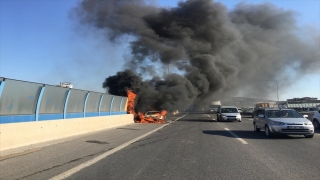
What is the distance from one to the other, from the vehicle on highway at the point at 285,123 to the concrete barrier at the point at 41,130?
8961 millimetres

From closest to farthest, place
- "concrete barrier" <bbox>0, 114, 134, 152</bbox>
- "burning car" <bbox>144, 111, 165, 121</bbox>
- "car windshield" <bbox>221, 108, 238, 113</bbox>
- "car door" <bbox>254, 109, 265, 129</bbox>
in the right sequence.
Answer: "concrete barrier" <bbox>0, 114, 134, 152</bbox>, "car door" <bbox>254, 109, 265, 129</bbox>, "burning car" <bbox>144, 111, 165, 121</bbox>, "car windshield" <bbox>221, 108, 238, 113</bbox>

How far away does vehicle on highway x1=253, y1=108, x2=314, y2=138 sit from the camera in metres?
12.8

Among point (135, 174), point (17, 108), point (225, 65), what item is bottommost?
point (135, 174)

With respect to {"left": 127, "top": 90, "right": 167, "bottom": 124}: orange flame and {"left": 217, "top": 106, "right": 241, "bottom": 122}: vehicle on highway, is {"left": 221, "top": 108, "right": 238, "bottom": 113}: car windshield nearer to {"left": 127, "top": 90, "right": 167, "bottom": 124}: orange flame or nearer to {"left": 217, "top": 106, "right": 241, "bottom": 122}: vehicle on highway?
{"left": 217, "top": 106, "right": 241, "bottom": 122}: vehicle on highway

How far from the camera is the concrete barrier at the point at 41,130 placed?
359 inches

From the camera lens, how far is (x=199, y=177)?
594cm

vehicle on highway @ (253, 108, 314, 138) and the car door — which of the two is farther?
the car door

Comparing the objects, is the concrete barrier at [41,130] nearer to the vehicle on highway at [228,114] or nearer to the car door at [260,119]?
the car door at [260,119]

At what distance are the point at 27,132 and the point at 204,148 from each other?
602 cm

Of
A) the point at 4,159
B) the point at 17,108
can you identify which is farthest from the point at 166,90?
the point at 4,159

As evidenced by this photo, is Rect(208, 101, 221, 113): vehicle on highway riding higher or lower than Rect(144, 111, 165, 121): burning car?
higher

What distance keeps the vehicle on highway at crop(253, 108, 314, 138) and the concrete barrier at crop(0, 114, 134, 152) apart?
896cm

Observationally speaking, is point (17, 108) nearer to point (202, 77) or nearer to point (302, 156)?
point (302, 156)

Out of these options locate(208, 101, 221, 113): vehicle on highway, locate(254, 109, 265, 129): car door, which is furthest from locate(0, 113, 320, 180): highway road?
locate(208, 101, 221, 113): vehicle on highway
